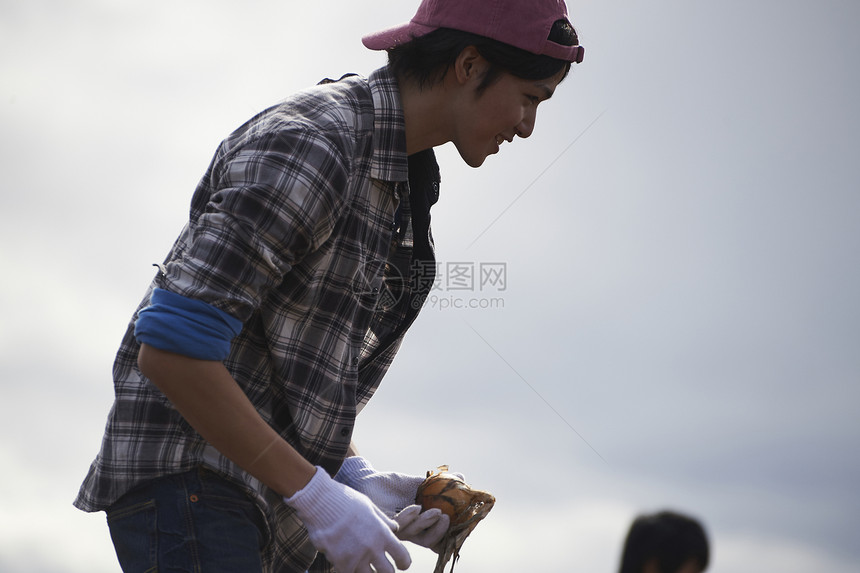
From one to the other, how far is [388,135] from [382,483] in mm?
1348

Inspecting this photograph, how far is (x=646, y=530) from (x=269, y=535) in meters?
1.20

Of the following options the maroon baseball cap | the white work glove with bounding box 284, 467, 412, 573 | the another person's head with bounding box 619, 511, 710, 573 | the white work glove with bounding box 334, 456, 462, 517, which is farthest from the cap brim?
the another person's head with bounding box 619, 511, 710, 573

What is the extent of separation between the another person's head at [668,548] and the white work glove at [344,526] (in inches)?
34.0

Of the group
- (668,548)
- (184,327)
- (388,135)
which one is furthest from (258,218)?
(668,548)

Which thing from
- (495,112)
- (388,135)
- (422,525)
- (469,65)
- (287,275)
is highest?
(469,65)

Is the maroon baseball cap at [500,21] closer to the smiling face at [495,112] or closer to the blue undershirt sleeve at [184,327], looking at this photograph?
the smiling face at [495,112]

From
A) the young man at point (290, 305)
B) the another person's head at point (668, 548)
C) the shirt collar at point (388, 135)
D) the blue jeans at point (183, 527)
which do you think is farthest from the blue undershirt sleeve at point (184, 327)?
the another person's head at point (668, 548)

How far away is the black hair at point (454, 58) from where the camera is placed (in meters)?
2.46

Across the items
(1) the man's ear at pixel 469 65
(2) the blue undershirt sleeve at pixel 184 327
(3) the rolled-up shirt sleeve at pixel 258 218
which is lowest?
(2) the blue undershirt sleeve at pixel 184 327

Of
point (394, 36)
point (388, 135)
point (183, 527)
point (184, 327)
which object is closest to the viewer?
point (184, 327)

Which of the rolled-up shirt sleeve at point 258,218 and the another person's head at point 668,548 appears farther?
the another person's head at point 668,548

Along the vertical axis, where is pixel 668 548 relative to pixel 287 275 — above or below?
below

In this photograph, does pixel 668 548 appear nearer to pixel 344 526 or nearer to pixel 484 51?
pixel 344 526

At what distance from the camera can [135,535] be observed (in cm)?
200
